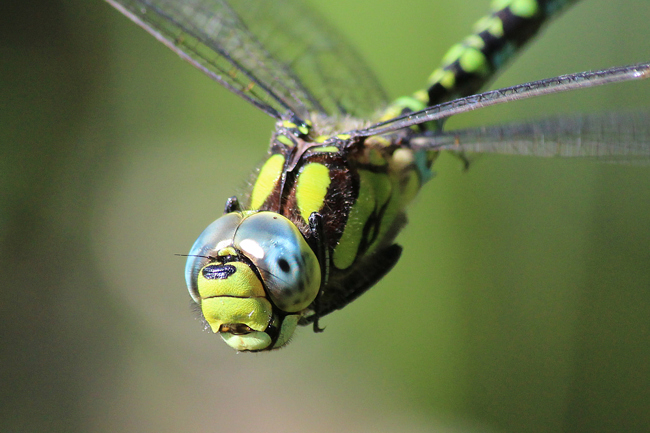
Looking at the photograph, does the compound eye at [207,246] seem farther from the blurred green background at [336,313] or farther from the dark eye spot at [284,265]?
the blurred green background at [336,313]

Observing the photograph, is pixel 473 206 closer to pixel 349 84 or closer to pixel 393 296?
pixel 393 296

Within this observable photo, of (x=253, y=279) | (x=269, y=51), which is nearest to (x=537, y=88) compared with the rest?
(x=253, y=279)

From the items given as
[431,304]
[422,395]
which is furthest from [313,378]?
[431,304]

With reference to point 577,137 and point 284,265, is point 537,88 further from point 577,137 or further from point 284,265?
point 284,265

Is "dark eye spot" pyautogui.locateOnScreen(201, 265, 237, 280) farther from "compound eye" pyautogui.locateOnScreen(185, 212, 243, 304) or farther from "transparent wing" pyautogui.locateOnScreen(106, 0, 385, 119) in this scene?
"transparent wing" pyautogui.locateOnScreen(106, 0, 385, 119)

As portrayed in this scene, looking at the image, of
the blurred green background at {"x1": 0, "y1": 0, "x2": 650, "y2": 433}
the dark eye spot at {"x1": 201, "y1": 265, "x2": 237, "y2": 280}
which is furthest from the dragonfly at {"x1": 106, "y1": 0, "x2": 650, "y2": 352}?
the blurred green background at {"x1": 0, "y1": 0, "x2": 650, "y2": 433}

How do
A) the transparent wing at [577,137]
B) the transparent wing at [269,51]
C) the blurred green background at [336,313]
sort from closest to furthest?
the transparent wing at [577,137] → the transparent wing at [269,51] → the blurred green background at [336,313]

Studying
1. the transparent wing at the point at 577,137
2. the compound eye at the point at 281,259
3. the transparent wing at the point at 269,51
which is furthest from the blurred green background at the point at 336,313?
the compound eye at the point at 281,259
